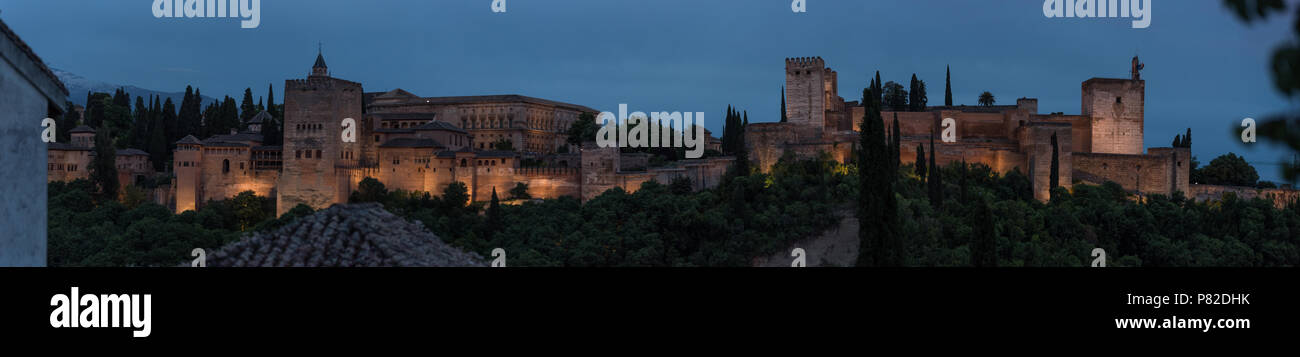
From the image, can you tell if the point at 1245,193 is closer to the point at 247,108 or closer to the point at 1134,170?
the point at 1134,170

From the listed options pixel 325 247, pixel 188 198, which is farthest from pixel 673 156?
pixel 325 247

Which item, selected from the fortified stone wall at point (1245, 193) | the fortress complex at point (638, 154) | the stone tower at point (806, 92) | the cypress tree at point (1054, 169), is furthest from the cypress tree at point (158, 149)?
the fortified stone wall at point (1245, 193)

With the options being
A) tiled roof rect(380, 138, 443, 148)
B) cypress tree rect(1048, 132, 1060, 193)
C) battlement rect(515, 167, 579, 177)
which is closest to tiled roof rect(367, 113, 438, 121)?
tiled roof rect(380, 138, 443, 148)

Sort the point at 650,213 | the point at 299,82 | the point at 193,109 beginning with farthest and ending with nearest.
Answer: the point at 193,109 → the point at 299,82 → the point at 650,213

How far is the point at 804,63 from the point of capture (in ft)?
140

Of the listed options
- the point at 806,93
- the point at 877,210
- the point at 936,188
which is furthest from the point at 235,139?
the point at 877,210

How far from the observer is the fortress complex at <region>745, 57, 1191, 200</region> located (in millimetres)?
38594

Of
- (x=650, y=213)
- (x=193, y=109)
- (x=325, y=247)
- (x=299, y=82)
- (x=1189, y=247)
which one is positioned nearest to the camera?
(x=325, y=247)

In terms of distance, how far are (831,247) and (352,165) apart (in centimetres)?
Result: 2127

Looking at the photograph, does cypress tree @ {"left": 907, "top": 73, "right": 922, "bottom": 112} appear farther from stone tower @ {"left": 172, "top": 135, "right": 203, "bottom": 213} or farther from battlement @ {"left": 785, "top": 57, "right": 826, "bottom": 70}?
stone tower @ {"left": 172, "top": 135, "right": 203, "bottom": 213}

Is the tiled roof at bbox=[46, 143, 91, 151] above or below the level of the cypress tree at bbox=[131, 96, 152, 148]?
below
